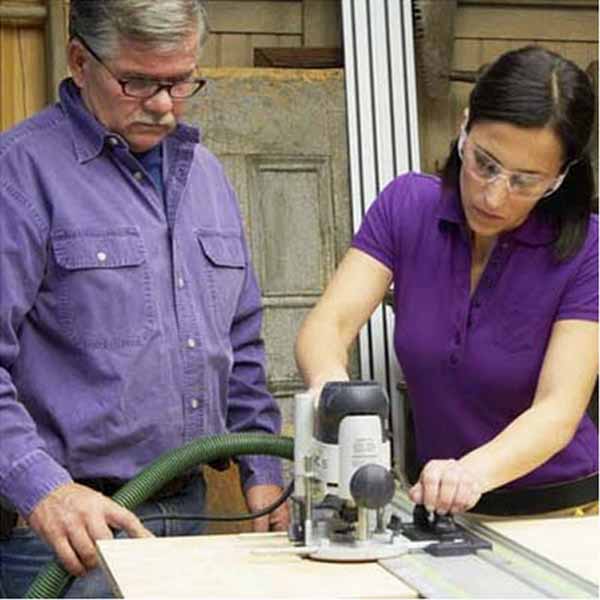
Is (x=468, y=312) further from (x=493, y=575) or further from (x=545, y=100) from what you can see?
(x=493, y=575)

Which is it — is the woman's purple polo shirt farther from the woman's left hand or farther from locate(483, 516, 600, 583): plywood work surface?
the woman's left hand

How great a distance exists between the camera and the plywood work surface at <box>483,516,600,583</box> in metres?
1.71

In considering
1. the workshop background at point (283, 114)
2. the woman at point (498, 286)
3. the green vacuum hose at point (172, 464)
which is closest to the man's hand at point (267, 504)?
the green vacuum hose at point (172, 464)

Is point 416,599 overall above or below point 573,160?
below

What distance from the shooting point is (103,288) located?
6.50ft

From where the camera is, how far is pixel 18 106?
3.87 m

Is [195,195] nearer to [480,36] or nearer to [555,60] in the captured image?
[555,60]

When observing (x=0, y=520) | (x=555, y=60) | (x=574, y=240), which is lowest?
(x=0, y=520)

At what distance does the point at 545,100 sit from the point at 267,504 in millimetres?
800

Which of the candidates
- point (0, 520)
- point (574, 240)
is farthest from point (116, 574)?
point (574, 240)

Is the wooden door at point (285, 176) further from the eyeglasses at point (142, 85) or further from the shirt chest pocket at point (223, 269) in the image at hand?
the eyeglasses at point (142, 85)

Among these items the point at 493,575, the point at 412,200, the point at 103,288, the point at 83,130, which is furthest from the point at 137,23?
the point at 493,575

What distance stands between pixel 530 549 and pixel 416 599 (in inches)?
11.5

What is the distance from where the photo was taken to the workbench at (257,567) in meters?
1.57
